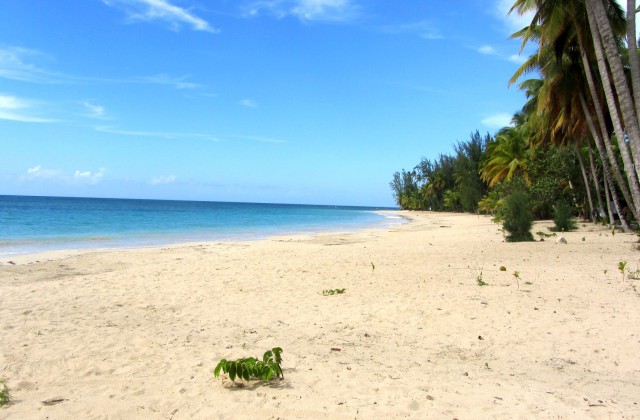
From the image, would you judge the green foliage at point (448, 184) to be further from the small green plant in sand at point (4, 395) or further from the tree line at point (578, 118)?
the small green plant in sand at point (4, 395)

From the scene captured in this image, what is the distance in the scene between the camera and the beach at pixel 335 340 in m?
3.61

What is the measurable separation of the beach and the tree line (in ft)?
15.0

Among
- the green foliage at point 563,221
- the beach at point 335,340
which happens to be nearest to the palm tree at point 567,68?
the green foliage at point 563,221

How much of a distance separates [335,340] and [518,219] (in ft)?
39.8

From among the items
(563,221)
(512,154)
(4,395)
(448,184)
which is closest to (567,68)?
(563,221)

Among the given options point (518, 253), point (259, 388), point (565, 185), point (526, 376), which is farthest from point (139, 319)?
point (565, 185)

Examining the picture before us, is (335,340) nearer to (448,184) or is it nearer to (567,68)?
(567,68)

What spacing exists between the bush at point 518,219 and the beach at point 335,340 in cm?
444

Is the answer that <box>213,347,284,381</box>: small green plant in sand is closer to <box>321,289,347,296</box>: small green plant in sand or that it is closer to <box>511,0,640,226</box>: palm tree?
<box>321,289,347,296</box>: small green plant in sand

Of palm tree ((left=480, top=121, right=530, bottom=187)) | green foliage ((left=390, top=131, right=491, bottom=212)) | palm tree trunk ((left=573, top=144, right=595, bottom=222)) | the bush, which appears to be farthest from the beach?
green foliage ((left=390, top=131, right=491, bottom=212))

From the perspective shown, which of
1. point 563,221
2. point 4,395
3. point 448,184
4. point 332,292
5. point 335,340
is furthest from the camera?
point 448,184

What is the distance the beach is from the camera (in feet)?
11.8

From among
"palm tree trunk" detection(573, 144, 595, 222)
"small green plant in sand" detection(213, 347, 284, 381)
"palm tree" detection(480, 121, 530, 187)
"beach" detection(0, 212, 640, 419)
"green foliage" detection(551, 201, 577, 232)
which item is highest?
"palm tree" detection(480, 121, 530, 187)

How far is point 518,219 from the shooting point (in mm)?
15305
